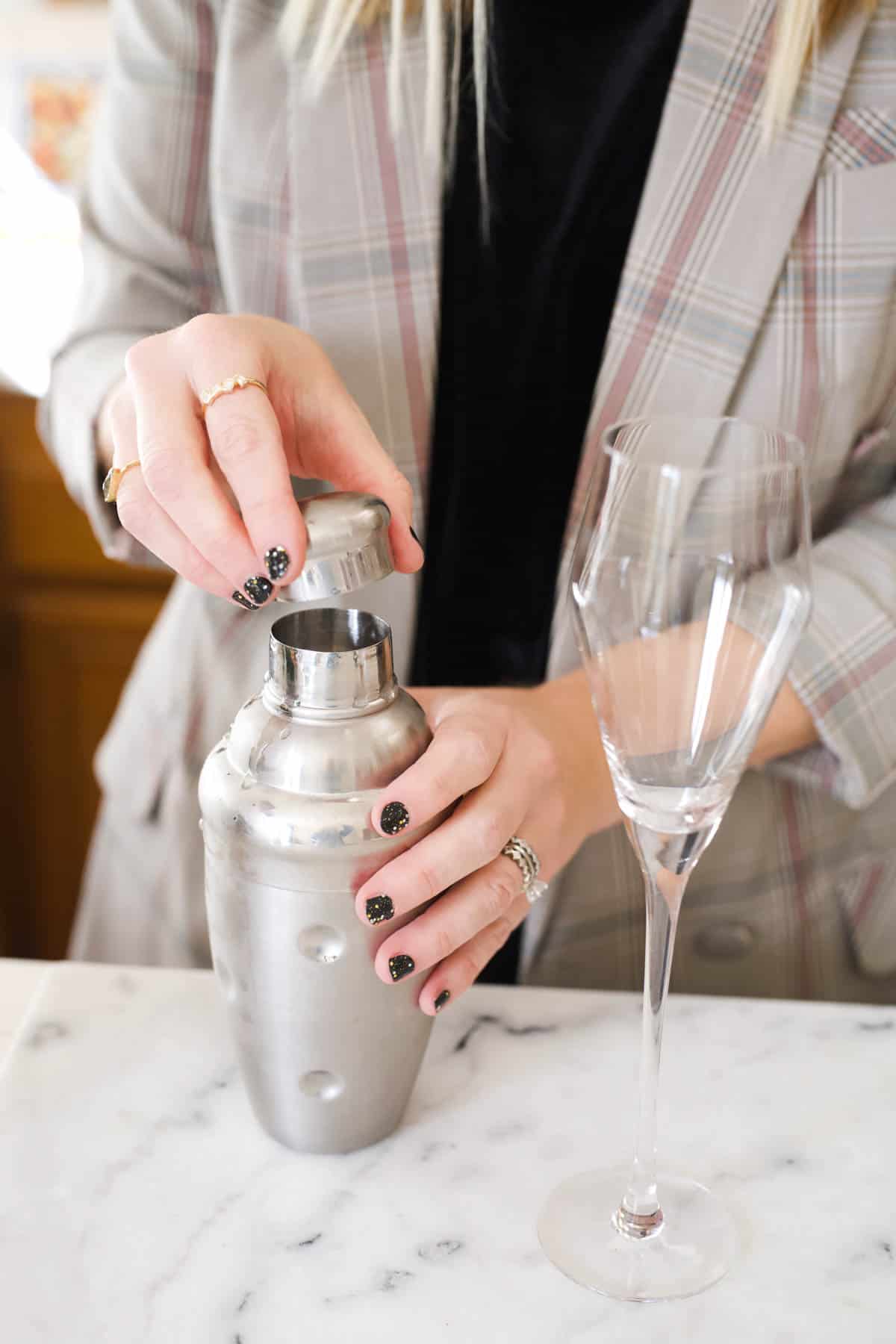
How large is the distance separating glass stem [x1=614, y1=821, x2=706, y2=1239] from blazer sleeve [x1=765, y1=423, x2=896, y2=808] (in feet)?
0.93

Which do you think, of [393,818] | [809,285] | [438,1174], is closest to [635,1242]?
[438,1174]

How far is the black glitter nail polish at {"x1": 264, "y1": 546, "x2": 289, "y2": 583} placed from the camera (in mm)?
478

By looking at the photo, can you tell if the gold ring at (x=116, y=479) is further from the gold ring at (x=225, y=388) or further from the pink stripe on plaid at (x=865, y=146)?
the pink stripe on plaid at (x=865, y=146)

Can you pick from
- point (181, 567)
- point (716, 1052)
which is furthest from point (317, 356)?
point (716, 1052)

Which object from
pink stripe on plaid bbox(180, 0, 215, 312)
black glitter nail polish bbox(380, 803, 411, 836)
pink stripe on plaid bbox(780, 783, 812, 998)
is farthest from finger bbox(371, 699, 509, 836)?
pink stripe on plaid bbox(180, 0, 215, 312)

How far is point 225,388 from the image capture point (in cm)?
54

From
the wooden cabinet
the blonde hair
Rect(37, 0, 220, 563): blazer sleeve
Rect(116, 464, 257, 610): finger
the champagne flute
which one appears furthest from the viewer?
the wooden cabinet

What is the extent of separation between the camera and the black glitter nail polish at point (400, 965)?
0.51 metres

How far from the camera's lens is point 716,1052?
0.63 meters

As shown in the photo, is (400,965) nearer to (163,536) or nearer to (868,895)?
(163,536)

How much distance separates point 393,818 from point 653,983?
118mm

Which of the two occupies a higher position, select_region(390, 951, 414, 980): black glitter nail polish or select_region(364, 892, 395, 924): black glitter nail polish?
select_region(364, 892, 395, 924): black glitter nail polish

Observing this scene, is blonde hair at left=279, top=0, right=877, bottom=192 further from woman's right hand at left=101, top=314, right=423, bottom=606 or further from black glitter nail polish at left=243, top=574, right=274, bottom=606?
black glitter nail polish at left=243, top=574, right=274, bottom=606

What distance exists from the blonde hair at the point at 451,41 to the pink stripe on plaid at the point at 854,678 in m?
0.30
